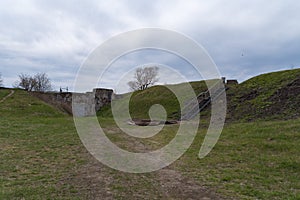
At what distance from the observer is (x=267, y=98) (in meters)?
14.9

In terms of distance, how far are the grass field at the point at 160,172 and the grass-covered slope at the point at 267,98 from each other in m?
3.40

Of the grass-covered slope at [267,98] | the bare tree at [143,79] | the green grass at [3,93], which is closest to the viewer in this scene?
the grass-covered slope at [267,98]

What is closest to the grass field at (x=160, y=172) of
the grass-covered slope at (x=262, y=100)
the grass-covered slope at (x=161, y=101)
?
→ the grass-covered slope at (x=262, y=100)

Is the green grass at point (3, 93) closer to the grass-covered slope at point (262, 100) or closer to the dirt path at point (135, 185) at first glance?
the grass-covered slope at point (262, 100)

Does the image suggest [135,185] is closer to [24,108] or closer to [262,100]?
[262,100]

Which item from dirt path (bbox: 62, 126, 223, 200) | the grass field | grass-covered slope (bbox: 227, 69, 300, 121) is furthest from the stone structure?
dirt path (bbox: 62, 126, 223, 200)

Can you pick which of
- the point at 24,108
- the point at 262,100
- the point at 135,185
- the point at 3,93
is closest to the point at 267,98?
the point at 262,100

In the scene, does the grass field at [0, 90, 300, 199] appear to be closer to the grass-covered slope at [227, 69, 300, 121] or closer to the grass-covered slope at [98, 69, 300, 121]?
the grass-covered slope at [227, 69, 300, 121]

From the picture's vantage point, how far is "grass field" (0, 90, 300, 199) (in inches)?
167

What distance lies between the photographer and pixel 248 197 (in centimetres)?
406

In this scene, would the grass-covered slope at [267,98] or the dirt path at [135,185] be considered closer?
the dirt path at [135,185]

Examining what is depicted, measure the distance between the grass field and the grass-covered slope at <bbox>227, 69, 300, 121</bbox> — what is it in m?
3.40

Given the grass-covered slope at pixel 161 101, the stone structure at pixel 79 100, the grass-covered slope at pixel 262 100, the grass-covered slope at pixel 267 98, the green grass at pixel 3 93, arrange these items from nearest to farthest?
1. the grass-covered slope at pixel 267 98
2. the grass-covered slope at pixel 262 100
3. the grass-covered slope at pixel 161 101
4. the green grass at pixel 3 93
5. the stone structure at pixel 79 100

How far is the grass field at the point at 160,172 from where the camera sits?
14.0 feet
